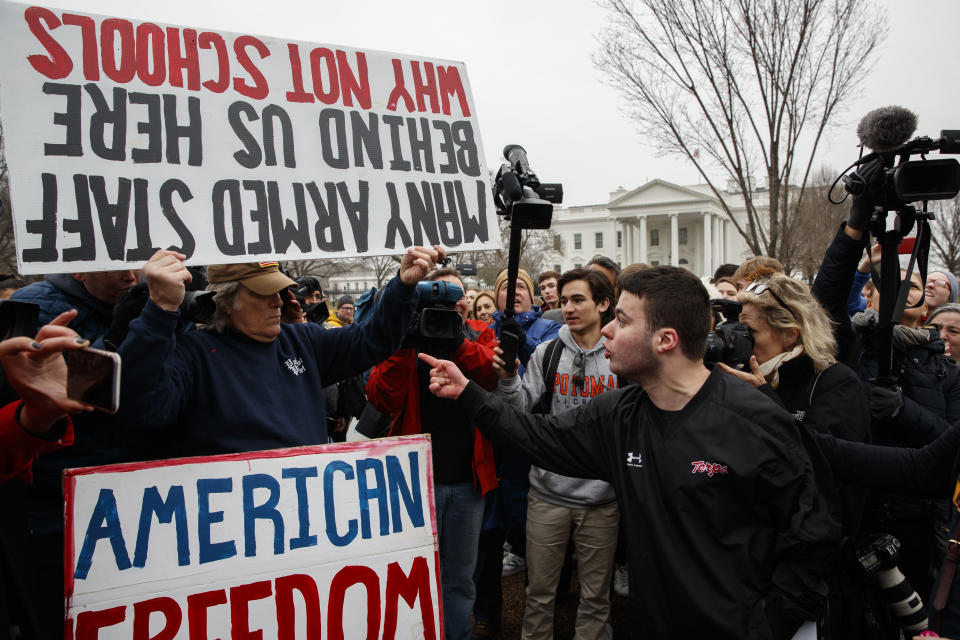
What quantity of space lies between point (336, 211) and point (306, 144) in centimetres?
29

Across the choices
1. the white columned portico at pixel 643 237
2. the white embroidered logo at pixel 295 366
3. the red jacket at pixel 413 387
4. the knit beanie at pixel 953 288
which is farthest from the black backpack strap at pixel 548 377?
the white columned portico at pixel 643 237

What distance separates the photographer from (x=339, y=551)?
2188 mm

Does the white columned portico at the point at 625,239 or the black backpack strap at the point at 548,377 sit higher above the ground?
the white columned portico at the point at 625,239

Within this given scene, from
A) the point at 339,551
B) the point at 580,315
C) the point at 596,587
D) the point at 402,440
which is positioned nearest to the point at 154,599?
the point at 339,551

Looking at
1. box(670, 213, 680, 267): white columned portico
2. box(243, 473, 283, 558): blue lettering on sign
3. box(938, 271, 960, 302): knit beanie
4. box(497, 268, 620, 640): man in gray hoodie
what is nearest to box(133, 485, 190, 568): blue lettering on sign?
box(243, 473, 283, 558): blue lettering on sign

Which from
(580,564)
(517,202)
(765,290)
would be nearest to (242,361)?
(517,202)

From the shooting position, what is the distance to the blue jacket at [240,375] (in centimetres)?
Result: 195

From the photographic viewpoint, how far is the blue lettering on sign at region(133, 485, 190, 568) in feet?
6.47

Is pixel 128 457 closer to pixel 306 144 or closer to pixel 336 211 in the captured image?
pixel 336 211

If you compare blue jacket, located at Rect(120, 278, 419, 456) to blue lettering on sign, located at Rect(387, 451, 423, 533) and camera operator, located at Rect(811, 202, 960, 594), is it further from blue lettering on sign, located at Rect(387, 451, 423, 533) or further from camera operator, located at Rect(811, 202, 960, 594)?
camera operator, located at Rect(811, 202, 960, 594)

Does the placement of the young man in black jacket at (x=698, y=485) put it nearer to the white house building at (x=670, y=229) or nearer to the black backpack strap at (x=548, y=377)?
the black backpack strap at (x=548, y=377)

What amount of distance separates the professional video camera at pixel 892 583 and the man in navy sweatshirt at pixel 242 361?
7.87ft

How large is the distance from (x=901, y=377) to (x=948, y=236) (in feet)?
103

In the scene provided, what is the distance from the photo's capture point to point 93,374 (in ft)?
5.58
